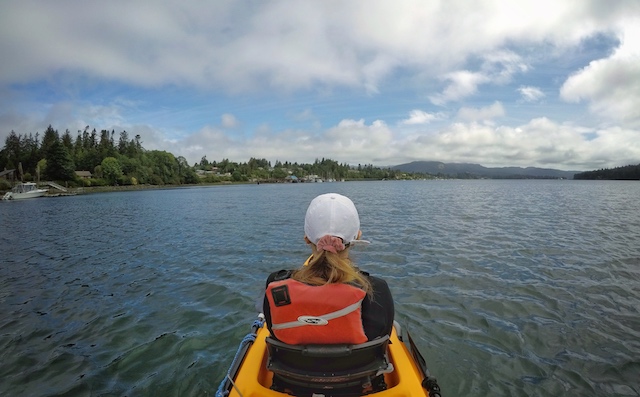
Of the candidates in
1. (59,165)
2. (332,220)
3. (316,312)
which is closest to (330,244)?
(332,220)

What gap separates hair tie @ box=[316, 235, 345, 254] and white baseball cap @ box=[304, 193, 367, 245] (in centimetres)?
10

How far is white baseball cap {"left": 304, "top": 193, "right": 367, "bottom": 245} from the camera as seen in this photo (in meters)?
3.44

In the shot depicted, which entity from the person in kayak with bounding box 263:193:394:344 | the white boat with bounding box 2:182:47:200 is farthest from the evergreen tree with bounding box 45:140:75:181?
the person in kayak with bounding box 263:193:394:344

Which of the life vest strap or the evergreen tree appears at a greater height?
the evergreen tree

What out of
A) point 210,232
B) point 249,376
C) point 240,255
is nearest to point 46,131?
point 210,232

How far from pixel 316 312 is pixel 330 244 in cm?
70

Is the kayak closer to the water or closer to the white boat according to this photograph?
the water

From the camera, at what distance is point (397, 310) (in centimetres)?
899

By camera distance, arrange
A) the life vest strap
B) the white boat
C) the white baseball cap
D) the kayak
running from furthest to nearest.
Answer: the white boat < the white baseball cap < the kayak < the life vest strap

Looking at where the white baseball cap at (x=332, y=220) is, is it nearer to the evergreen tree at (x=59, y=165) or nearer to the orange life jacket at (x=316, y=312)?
the orange life jacket at (x=316, y=312)

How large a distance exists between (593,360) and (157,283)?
43.8 ft

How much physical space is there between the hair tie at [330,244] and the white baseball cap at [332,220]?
10 centimetres

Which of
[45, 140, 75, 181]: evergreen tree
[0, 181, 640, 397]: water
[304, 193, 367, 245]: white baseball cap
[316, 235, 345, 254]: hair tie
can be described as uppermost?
[45, 140, 75, 181]: evergreen tree

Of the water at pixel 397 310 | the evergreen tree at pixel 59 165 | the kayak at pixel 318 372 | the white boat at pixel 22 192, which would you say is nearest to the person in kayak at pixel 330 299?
the kayak at pixel 318 372
